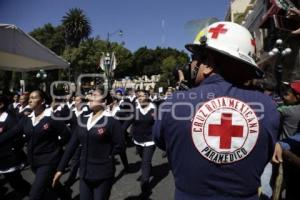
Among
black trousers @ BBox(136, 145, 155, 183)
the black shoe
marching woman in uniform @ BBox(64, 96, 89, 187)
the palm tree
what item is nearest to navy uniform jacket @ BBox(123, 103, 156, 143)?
black trousers @ BBox(136, 145, 155, 183)

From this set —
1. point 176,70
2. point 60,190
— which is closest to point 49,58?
point 60,190

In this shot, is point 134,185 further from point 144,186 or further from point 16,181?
point 16,181

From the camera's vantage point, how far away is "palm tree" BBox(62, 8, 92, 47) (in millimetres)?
77500

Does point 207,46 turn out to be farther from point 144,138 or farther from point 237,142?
point 144,138

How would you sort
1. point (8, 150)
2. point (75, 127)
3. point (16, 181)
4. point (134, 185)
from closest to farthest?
point (8, 150), point (16, 181), point (75, 127), point (134, 185)

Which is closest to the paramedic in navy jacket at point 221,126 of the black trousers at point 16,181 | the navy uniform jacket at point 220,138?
the navy uniform jacket at point 220,138

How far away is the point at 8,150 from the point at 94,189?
184 cm

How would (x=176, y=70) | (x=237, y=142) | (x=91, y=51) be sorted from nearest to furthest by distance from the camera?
1. (x=237, y=142)
2. (x=176, y=70)
3. (x=91, y=51)

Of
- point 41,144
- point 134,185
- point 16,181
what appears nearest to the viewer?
point 41,144

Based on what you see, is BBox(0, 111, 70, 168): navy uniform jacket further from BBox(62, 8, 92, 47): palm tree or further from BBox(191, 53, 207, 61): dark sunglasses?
BBox(62, 8, 92, 47): palm tree

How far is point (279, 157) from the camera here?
10.8 ft

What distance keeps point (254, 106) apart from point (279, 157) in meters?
1.40

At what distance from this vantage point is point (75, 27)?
7781 cm

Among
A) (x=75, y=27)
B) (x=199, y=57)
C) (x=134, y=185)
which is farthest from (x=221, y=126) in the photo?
(x=75, y=27)
